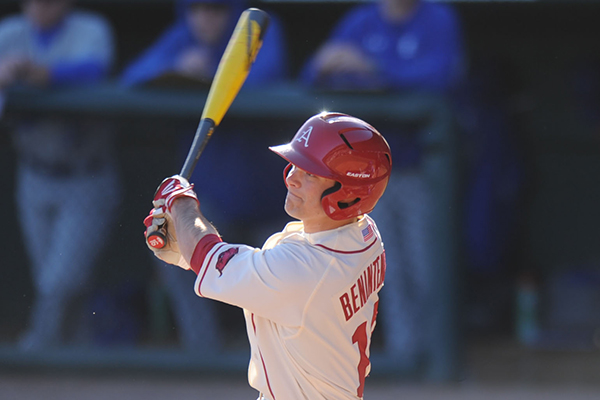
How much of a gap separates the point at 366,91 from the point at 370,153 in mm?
2028

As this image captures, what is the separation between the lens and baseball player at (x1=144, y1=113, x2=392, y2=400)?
6.40 feet

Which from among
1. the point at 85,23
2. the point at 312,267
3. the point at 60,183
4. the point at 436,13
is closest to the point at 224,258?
the point at 312,267

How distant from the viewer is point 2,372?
13.6 ft

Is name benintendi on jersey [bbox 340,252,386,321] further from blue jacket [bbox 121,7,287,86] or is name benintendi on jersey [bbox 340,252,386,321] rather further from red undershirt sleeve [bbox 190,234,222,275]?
blue jacket [bbox 121,7,287,86]

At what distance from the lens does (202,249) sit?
2002 millimetres

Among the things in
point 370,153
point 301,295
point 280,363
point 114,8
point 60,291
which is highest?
point 370,153

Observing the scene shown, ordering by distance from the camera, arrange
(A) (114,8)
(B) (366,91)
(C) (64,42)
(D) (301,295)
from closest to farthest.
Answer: (D) (301,295) → (B) (366,91) → (C) (64,42) → (A) (114,8)

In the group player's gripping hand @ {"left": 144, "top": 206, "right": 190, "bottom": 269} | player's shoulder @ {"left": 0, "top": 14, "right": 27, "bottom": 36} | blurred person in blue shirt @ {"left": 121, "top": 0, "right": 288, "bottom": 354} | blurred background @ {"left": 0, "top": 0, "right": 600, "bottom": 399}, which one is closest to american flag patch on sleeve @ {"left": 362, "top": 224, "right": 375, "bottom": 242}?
player's gripping hand @ {"left": 144, "top": 206, "right": 190, "bottom": 269}

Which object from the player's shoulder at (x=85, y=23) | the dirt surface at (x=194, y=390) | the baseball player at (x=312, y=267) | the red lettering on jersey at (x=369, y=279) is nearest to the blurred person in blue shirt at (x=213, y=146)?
the dirt surface at (x=194, y=390)

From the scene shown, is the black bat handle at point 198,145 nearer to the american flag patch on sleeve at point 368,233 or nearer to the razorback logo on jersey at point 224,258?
the razorback logo on jersey at point 224,258

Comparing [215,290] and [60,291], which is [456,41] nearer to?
[60,291]

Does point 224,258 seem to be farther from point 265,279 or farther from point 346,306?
point 346,306

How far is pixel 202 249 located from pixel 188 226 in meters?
0.09

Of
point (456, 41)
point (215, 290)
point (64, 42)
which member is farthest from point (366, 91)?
point (215, 290)
